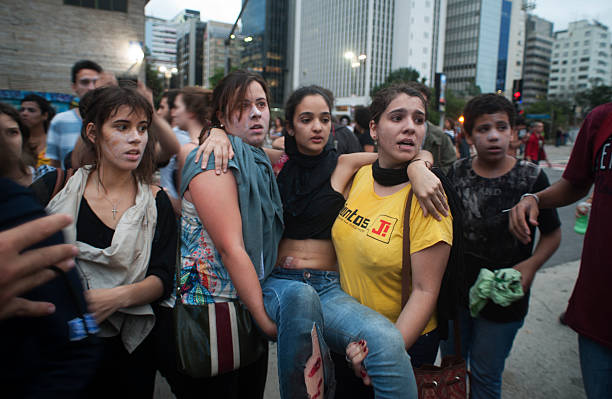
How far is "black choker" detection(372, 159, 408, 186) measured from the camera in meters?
1.98

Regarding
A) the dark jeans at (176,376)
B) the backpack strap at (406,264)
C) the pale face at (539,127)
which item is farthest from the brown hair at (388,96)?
the pale face at (539,127)

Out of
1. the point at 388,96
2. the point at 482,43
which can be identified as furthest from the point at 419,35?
the point at 388,96

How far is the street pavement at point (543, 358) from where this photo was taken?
3.16m

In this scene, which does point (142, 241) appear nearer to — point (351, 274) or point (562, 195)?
point (351, 274)

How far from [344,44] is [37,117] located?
352 feet

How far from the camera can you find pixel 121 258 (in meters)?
1.83

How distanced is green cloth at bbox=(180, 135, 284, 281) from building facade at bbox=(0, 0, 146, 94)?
67.7ft

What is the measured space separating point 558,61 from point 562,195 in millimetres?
165449

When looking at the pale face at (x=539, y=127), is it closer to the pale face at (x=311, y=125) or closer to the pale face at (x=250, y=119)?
the pale face at (x=311, y=125)

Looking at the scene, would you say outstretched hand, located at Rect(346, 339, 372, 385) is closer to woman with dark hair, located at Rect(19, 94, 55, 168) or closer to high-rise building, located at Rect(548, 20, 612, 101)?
woman with dark hair, located at Rect(19, 94, 55, 168)

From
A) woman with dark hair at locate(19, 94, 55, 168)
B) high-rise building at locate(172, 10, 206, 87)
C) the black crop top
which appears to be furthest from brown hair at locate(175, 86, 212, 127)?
high-rise building at locate(172, 10, 206, 87)

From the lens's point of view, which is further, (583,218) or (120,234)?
(583,218)

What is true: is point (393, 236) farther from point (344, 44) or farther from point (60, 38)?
point (344, 44)

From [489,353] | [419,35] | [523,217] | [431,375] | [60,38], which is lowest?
[489,353]
